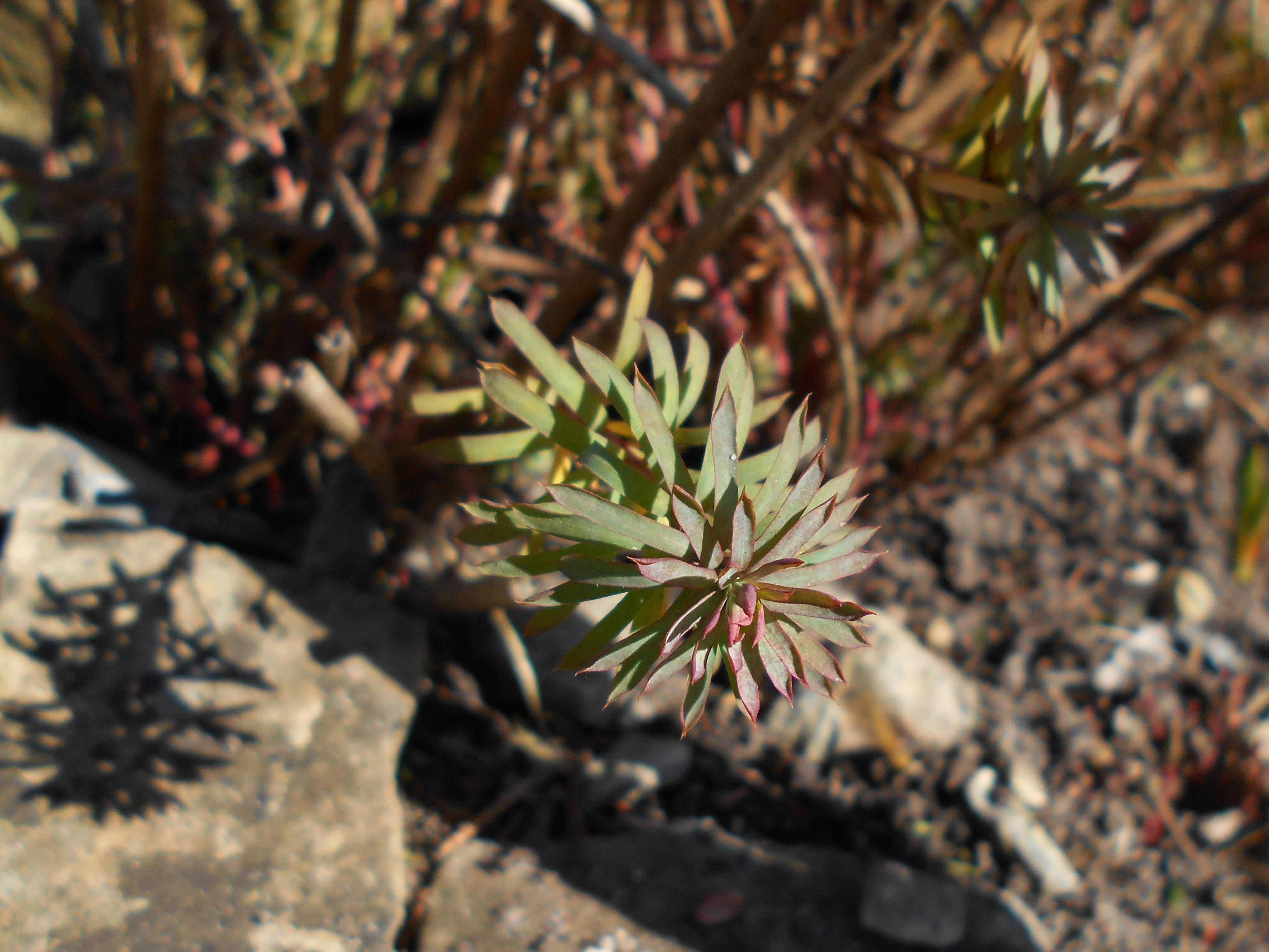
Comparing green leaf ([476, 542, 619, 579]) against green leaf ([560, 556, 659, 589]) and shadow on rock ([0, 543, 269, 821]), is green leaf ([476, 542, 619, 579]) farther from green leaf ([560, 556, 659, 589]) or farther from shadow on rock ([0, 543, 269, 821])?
shadow on rock ([0, 543, 269, 821])

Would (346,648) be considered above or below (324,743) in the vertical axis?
above

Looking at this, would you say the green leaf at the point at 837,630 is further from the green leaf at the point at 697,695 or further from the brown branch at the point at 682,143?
the brown branch at the point at 682,143

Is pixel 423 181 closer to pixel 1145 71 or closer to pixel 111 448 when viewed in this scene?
pixel 111 448

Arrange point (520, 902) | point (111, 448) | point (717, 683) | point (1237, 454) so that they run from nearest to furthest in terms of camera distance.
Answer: point (520, 902) → point (111, 448) → point (717, 683) → point (1237, 454)

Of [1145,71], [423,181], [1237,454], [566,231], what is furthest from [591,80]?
[1237,454]

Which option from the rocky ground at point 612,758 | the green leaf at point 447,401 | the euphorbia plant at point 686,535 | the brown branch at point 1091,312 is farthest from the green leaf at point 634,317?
the brown branch at point 1091,312

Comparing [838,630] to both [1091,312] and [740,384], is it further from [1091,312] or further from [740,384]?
[1091,312]

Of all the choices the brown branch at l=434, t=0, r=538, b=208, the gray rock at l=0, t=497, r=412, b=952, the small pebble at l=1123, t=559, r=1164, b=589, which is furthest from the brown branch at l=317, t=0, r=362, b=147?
the small pebble at l=1123, t=559, r=1164, b=589
